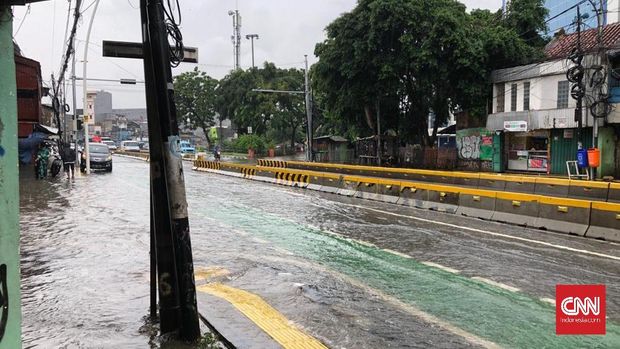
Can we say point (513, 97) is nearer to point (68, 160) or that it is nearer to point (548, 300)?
point (68, 160)

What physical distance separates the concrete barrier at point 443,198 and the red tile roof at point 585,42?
15515 millimetres

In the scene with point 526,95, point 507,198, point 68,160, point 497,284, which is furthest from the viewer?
point 526,95

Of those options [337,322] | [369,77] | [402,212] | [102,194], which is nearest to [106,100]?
[369,77]

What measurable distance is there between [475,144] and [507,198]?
21881 mm

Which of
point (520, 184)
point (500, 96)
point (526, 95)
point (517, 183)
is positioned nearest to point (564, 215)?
point (520, 184)

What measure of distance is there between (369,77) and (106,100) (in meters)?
107

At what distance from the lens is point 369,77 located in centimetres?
3362

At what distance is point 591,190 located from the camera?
16.3 meters

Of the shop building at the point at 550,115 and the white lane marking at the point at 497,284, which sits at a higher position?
the shop building at the point at 550,115

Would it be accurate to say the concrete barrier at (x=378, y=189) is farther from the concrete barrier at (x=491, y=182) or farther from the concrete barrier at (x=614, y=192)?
the concrete barrier at (x=614, y=192)

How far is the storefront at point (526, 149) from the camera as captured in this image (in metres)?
29.9

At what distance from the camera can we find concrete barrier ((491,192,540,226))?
41.9ft

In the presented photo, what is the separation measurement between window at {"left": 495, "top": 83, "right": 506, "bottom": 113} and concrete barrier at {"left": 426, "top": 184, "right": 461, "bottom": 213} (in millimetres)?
18229

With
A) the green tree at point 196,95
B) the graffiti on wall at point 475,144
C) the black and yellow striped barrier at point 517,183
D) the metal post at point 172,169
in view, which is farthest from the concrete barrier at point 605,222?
the green tree at point 196,95
